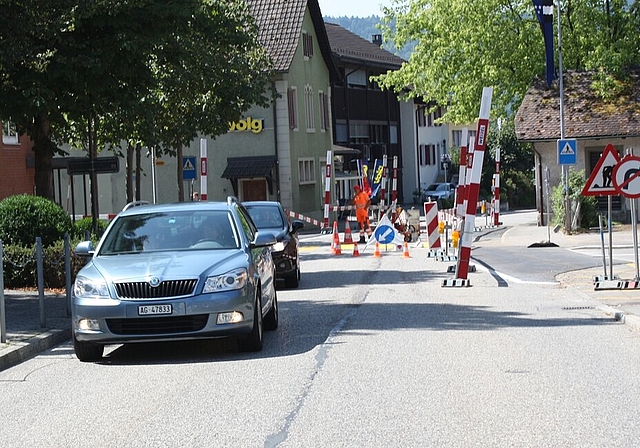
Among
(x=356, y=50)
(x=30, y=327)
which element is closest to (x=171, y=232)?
(x=30, y=327)

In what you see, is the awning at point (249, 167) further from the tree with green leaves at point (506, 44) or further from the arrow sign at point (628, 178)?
the arrow sign at point (628, 178)

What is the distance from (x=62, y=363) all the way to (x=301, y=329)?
3087mm

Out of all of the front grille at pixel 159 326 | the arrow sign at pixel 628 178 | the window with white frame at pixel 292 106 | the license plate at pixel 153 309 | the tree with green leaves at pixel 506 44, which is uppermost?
the tree with green leaves at pixel 506 44

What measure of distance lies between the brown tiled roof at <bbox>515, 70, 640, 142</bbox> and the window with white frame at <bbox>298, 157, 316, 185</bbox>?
13688mm

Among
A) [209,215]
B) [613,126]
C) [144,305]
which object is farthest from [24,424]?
[613,126]

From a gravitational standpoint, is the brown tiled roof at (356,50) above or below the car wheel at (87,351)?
above

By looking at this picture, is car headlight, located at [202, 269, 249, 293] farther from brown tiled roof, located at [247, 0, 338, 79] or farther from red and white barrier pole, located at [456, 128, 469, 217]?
brown tiled roof, located at [247, 0, 338, 79]

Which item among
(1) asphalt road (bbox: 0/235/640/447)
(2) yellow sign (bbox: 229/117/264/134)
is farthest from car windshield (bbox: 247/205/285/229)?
(2) yellow sign (bbox: 229/117/264/134)

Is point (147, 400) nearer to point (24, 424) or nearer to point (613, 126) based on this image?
point (24, 424)

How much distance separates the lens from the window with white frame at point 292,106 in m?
55.1

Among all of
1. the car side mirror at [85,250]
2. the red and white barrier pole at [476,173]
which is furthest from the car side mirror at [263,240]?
the red and white barrier pole at [476,173]

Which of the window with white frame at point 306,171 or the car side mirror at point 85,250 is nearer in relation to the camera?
the car side mirror at point 85,250

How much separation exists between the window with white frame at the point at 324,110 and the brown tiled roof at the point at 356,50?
8.56m

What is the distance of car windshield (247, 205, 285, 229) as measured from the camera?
2197 centimetres
